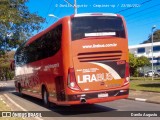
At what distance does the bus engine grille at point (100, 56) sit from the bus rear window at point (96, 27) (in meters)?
0.70

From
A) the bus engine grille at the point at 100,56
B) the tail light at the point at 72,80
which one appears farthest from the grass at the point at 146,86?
the tail light at the point at 72,80

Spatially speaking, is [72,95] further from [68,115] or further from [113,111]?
[113,111]

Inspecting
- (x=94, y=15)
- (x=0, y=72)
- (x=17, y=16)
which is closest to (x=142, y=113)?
(x=94, y=15)

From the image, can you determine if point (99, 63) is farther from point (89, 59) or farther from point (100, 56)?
point (89, 59)

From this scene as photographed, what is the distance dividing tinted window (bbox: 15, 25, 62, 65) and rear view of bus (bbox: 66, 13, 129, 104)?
0.97m

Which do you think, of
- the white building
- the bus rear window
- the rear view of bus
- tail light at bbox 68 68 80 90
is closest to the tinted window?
the bus rear window

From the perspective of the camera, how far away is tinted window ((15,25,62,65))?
42.2 ft

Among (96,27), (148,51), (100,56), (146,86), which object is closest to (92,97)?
(100,56)

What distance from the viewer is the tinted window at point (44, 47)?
12867mm

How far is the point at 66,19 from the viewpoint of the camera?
1218 cm

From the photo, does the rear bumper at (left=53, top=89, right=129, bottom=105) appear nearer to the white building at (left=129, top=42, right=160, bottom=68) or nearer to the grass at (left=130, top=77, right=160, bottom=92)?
the grass at (left=130, top=77, right=160, bottom=92)

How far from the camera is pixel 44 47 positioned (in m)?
14.9

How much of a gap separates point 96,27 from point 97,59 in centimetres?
126

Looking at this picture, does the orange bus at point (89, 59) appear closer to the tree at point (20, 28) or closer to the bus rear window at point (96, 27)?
the bus rear window at point (96, 27)
